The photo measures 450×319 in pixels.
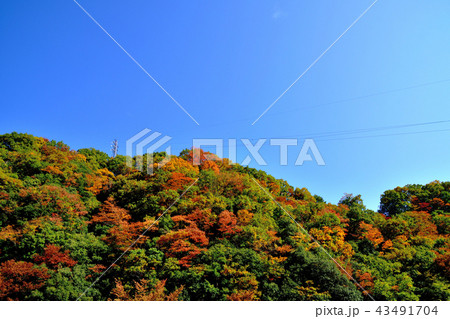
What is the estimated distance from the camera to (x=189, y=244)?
12.3 metres

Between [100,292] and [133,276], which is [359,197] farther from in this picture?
[100,292]

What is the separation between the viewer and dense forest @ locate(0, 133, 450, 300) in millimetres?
11031

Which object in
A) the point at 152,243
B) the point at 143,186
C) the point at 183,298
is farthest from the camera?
the point at 143,186

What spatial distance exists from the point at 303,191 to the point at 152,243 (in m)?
16.4

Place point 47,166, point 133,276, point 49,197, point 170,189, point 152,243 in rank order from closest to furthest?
1. point 133,276
2. point 152,243
3. point 49,197
4. point 170,189
5. point 47,166

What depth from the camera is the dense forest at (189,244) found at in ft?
36.2

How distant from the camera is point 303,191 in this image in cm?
2395

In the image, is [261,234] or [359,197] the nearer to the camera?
[261,234]

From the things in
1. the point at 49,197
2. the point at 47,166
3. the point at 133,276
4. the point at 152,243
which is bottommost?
the point at 133,276
